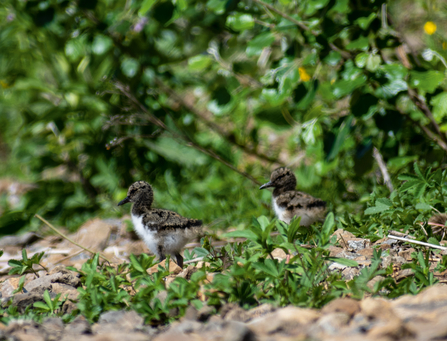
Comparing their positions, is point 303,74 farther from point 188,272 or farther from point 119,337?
point 119,337

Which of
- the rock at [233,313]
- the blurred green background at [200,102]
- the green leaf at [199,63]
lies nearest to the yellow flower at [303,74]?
the blurred green background at [200,102]

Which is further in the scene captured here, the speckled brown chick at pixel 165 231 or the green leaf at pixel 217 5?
the green leaf at pixel 217 5

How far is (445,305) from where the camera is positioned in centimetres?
233

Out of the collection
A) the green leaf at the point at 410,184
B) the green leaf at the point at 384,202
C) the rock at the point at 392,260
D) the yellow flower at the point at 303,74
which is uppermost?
the yellow flower at the point at 303,74

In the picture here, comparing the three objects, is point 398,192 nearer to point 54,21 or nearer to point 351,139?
point 351,139

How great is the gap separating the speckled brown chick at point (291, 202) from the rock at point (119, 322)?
2030 millimetres

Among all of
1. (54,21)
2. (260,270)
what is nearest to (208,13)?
(54,21)

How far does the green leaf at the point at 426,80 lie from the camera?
4.23 metres

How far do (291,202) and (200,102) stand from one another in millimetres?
3145

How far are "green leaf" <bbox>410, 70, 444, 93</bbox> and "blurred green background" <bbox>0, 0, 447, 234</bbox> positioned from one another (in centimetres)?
6

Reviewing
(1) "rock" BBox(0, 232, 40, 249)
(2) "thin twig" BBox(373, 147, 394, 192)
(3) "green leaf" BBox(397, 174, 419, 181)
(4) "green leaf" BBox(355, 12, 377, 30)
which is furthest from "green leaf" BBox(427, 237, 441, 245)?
(1) "rock" BBox(0, 232, 40, 249)

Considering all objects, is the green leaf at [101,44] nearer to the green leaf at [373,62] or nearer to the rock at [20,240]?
the rock at [20,240]

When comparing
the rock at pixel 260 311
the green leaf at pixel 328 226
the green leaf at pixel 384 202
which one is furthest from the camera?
the green leaf at pixel 384 202

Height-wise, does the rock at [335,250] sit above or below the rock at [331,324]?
below
